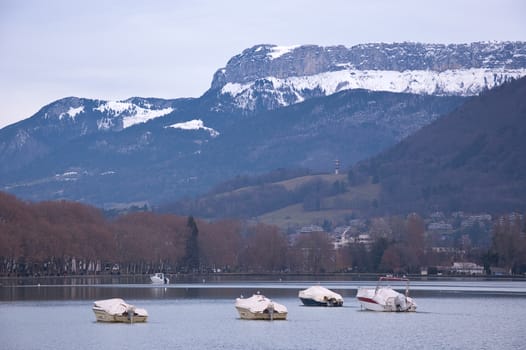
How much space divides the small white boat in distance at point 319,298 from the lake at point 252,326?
1543mm

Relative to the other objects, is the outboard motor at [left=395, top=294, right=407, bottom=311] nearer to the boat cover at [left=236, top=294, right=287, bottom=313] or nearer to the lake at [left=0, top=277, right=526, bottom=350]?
the lake at [left=0, top=277, right=526, bottom=350]

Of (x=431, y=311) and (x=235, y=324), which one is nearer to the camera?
(x=235, y=324)

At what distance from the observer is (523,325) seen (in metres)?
102

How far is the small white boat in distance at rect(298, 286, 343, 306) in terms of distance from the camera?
128375 millimetres

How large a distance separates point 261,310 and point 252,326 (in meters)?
6.00

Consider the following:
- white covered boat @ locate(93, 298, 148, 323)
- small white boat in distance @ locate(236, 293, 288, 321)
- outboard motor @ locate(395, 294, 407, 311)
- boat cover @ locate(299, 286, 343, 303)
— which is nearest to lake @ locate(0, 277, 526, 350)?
white covered boat @ locate(93, 298, 148, 323)

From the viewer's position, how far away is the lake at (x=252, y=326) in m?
87.4

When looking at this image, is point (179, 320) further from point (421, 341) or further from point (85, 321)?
point (421, 341)

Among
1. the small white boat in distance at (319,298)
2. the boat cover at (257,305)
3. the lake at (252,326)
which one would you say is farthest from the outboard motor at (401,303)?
the boat cover at (257,305)

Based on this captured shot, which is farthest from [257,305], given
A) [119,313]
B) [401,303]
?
[401,303]

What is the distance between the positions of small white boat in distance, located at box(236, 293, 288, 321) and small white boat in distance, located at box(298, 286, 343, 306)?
2091cm

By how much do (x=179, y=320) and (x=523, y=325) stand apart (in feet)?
85.7

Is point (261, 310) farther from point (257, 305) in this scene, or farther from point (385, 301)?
point (385, 301)

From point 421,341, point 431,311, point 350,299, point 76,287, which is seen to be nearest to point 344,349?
point 421,341
